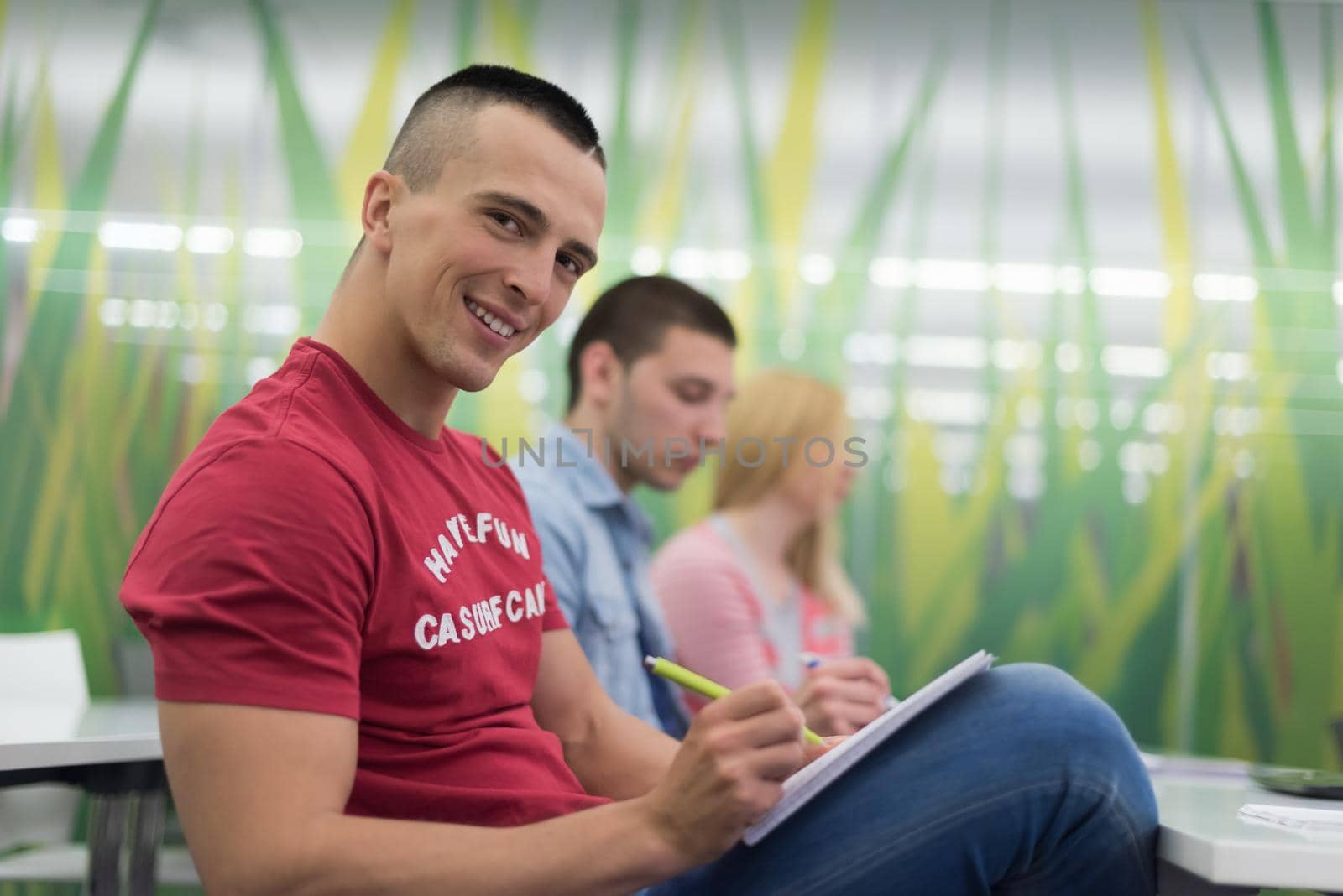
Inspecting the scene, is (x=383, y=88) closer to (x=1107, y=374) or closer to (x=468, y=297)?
(x=1107, y=374)

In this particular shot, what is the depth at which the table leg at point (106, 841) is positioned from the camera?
1722 mm

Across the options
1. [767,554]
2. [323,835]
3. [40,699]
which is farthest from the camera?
[767,554]

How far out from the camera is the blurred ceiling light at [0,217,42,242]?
369 cm

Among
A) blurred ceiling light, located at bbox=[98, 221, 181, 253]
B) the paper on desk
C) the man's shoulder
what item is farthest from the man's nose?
blurred ceiling light, located at bbox=[98, 221, 181, 253]

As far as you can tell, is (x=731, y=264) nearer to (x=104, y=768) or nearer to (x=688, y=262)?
(x=688, y=262)

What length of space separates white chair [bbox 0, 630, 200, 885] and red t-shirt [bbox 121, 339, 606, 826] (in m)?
1.30

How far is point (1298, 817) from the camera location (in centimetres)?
106

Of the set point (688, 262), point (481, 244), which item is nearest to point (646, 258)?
point (688, 262)

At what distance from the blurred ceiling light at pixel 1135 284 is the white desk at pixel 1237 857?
3023 mm

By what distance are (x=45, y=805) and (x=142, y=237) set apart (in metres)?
1.93

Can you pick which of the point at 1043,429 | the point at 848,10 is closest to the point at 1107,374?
the point at 1043,429

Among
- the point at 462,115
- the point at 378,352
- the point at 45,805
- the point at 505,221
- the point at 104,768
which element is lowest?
the point at 45,805

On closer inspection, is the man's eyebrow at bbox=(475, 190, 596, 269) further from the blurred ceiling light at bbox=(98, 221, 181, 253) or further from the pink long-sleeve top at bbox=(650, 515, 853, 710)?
the blurred ceiling light at bbox=(98, 221, 181, 253)

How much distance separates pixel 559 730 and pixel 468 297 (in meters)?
0.49
